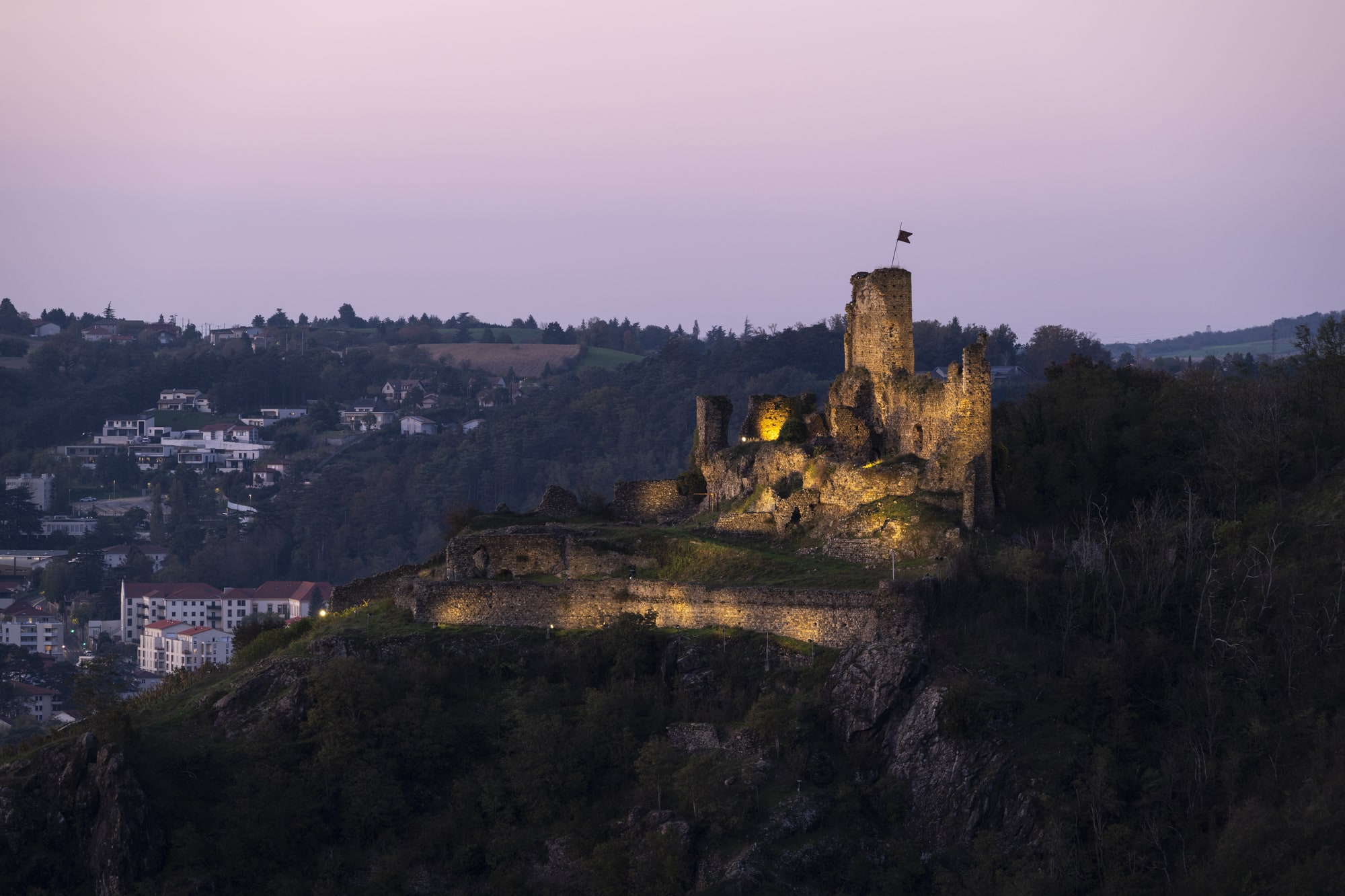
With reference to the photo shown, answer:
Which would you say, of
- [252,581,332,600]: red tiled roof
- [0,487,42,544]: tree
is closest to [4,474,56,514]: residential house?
[0,487,42,544]: tree

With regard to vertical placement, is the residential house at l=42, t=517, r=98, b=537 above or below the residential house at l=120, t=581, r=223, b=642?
above

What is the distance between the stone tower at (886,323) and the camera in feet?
214

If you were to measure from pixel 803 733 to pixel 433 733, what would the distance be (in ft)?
33.9

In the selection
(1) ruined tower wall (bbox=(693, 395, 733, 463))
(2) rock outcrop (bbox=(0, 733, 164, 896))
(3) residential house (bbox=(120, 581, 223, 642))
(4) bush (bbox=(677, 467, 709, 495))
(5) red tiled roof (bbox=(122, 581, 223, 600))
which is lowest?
(3) residential house (bbox=(120, 581, 223, 642))

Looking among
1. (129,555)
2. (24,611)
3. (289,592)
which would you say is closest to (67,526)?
(129,555)

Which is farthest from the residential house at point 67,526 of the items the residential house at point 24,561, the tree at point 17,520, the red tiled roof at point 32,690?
the red tiled roof at point 32,690

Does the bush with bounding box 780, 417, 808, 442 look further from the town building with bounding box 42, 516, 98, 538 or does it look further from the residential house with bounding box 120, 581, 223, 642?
the town building with bounding box 42, 516, 98, 538

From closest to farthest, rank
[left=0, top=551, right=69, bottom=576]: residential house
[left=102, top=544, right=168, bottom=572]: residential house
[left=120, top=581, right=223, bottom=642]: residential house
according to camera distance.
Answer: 1. [left=120, top=581, right=223, bottom=642]: residential house
2. [left=0, top=551, right=69, bottom=576]: residential house
3. [left=102, top=544, right=168, bottom=572]: residential house

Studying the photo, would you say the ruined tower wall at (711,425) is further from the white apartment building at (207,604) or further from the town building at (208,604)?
the town building at (208,604)

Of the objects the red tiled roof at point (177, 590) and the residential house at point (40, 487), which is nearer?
the red tiled roof at point (177, 590)

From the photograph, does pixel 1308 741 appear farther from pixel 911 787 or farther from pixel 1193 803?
pixel 911 787

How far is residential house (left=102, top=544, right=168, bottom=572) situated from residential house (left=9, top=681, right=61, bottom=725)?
47.5m

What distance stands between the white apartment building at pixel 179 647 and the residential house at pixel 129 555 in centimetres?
3285

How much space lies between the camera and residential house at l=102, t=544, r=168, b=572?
6540 inches
